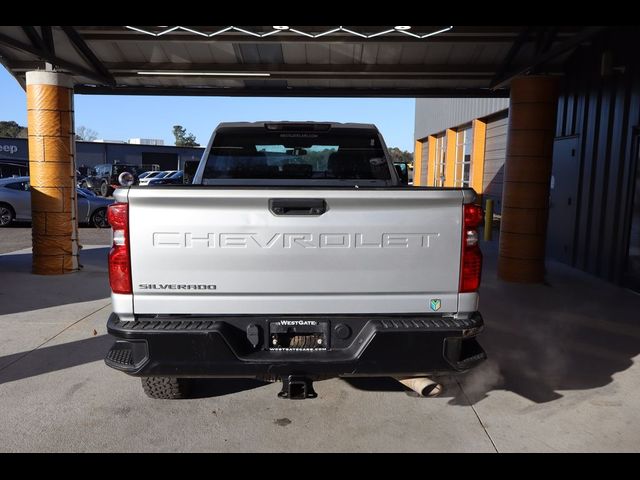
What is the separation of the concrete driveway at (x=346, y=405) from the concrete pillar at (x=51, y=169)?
9.51ft

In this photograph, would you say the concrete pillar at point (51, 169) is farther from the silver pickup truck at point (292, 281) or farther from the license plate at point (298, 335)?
the license plate at point (298, 335)

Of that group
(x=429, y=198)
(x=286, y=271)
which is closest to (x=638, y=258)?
(x=429, y=198)

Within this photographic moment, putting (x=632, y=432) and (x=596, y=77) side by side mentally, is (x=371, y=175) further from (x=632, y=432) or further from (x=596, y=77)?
(x=596, y=77)

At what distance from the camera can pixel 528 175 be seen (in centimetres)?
827

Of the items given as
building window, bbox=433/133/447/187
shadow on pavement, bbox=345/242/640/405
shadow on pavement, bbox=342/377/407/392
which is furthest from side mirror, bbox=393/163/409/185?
building window, bbox=433/133/447/187

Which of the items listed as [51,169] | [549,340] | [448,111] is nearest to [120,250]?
[549,340]

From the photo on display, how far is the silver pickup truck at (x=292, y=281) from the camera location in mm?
3014

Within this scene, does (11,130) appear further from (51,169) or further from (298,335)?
(298,335)

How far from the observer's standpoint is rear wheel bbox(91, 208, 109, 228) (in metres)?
15.6

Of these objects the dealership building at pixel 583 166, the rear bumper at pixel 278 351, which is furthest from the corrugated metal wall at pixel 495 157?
the rear bumper at pixel 278 351

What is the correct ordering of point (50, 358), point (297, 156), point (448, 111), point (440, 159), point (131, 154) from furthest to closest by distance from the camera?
point (131, 154) < point (440, 159) < point (448, 111) < point (297, 156) < point (50, 358)

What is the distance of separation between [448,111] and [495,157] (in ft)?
21.9

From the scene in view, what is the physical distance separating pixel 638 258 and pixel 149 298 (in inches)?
290

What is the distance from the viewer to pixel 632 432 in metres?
3.70
